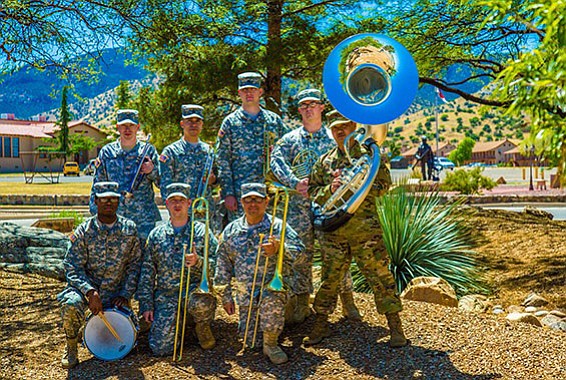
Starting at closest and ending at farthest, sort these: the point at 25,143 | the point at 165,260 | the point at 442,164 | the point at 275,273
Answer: the point at 275,273 → the point at 165,260 → the point at 442,164 → the point at 25,143

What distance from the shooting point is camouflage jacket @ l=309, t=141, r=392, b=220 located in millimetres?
4820

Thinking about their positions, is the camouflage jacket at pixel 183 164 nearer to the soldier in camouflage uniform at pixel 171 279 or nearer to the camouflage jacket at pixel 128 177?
the camouflage jacket at pixel 128 177

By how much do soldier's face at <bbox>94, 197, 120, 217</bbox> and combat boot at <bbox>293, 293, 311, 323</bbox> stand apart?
1633mm

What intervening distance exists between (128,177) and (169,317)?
1.40m

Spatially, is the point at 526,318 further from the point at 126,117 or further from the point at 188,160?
the point at 126,117

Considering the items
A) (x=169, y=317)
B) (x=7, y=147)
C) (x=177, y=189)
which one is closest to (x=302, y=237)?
(x=177, y=189)

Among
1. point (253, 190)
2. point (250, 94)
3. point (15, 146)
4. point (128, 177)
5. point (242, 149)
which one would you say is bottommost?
point (253, 190)

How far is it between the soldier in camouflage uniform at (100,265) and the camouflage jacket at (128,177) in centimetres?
64

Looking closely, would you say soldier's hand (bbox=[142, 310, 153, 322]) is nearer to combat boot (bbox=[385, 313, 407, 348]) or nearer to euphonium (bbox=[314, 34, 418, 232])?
euphonium (bbox=[314, 34, 418, 232])

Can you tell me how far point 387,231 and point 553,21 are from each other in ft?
17.4

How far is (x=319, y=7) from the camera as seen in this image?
10883mm

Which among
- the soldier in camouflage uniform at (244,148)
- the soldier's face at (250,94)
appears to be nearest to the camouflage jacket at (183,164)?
the soldier in camouflage uniform at (244,148)

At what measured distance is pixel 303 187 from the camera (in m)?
5.11

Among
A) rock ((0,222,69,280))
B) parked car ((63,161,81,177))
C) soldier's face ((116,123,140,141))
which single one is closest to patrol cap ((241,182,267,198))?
soldier's face ((116,123,140,141))
